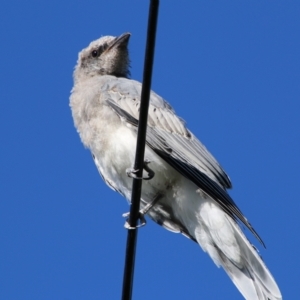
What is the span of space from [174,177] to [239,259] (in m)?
1.01

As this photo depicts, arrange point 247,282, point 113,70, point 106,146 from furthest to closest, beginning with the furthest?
point 113,70
point 106,146
point 247,282

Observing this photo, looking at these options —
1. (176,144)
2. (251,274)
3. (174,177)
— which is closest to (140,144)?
(174,177)

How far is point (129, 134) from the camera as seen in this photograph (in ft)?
22.2

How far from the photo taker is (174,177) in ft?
22.3

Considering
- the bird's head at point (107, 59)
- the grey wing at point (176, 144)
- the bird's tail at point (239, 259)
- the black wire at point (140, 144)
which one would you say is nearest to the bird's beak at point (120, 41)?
the bird's head at point (107, 59)

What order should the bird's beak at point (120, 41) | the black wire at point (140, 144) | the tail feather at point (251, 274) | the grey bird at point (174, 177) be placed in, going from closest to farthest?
the black wire at point (140, 144), the tail feather at point (251, 274), the grey bird at point (174, 177), the bird's beak at point (120, 41)

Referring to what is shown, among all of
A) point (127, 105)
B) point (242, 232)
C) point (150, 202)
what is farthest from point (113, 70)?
point (242, 232)

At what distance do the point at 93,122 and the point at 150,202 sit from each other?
40.7 inches

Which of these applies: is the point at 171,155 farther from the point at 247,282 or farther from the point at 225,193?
the point at 247,282

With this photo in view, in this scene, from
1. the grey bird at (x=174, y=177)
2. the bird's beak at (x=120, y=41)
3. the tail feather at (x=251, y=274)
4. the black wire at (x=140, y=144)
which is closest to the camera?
the black wire at (x=140, y=144)

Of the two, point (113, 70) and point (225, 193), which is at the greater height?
point (113, 70)

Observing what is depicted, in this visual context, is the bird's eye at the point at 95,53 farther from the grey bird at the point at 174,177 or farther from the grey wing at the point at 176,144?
the grey bird at the point at 174,177

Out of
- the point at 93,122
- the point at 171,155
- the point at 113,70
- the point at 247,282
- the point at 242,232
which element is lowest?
the point at 247,282

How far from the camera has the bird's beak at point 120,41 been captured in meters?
8.81
